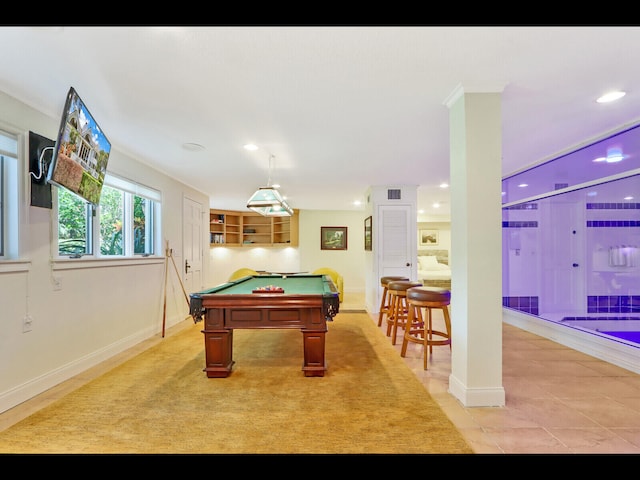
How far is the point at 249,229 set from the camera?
10039 mm

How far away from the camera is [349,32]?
1.74m

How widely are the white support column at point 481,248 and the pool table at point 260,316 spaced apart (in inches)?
45.6

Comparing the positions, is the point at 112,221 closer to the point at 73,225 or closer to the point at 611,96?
the point at 73,225

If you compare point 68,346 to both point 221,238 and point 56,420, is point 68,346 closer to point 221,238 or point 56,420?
point 56,420

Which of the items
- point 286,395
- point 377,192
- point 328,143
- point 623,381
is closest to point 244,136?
point 328,143

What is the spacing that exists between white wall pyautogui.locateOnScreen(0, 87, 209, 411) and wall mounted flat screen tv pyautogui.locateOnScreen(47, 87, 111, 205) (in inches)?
20.3

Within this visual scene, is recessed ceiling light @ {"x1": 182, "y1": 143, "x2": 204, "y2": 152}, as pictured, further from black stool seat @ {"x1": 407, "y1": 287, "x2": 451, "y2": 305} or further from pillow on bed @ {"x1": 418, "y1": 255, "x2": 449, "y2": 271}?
pillow on bed @ {"x1": 418, "y1": 255, "x2": 449, "y2": 271}

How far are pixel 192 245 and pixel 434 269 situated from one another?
6648 millimetres

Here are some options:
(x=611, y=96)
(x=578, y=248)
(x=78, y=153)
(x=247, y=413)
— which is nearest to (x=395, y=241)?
(x=578, y=248)

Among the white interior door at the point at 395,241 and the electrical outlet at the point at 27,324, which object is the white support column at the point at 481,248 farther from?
the white interior door at the point at 395,241

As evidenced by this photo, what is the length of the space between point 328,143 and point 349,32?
6.36 feet

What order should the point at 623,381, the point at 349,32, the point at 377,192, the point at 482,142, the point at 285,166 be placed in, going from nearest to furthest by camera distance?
the point at 349,32, the point at 482,142, the point at 623,381, the point at 285,166, the point at 377,192

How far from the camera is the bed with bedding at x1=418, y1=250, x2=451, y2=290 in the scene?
8328 mm

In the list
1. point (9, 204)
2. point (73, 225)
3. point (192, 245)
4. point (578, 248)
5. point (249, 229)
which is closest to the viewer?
point (9, 204)
